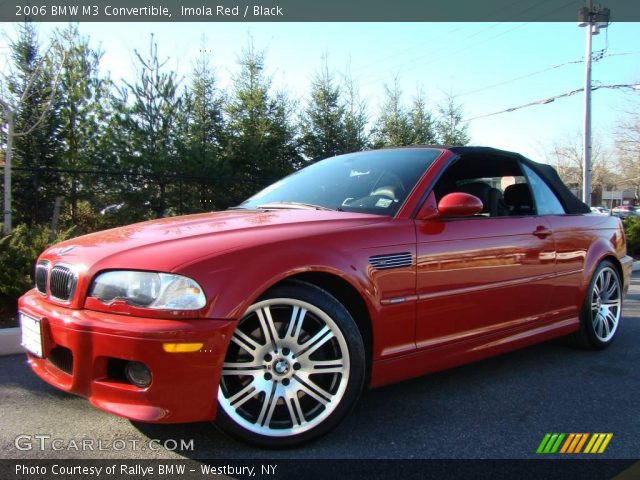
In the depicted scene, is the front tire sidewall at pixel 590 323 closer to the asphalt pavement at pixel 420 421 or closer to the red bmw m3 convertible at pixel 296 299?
the asphalt pavement at pixel 420 421

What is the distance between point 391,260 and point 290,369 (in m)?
0.79

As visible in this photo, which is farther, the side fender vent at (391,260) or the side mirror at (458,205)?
the side mirror at (458,205)

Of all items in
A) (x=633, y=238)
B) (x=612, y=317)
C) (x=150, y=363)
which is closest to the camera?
(x=150, y=363)

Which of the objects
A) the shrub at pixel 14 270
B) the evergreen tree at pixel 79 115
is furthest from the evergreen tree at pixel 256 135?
the shrub at pixel 14 270

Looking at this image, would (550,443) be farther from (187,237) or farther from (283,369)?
(187,237)

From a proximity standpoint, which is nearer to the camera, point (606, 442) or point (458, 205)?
point (606, 442)

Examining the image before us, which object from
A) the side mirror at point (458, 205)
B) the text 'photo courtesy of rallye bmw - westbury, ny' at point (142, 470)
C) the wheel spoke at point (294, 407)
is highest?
the side mirror at point (458, 205)

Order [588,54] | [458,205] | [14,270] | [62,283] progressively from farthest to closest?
[588,54] < [14,270] < [458,205] < [62,283]

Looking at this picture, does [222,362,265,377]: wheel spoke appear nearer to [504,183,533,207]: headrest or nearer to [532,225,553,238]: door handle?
[532,225,553,238]: door handle

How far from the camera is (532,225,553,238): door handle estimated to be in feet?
12.0

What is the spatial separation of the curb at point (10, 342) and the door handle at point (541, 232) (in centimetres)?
406

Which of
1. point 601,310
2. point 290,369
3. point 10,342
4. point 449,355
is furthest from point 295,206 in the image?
point 601,310

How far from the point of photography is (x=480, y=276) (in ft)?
10.3

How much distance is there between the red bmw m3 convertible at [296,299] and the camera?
214 cm
